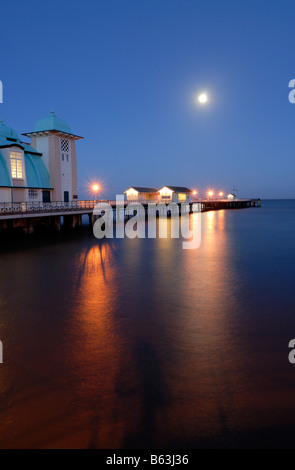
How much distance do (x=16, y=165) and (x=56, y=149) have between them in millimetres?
6142

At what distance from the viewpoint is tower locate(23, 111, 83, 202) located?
33938 mm

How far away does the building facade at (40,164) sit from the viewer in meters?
28.8

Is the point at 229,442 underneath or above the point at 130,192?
underneath

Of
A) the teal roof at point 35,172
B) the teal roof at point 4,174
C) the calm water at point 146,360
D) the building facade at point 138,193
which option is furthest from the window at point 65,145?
the building facade at point 138,193

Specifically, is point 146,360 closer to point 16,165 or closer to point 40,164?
point 16,165

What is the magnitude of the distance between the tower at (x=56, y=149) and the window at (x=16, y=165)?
4.66 m

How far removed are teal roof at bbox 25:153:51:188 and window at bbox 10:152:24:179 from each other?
156cm

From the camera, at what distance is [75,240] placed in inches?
1143

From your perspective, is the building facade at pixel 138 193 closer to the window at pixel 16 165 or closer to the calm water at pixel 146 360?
the window at pixel 16 165

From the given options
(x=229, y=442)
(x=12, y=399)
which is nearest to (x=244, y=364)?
(x=229, y=442)

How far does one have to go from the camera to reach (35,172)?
32.4 meters

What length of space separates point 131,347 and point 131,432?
2992mm

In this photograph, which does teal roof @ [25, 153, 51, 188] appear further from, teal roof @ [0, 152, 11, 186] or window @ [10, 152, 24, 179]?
teal roof @ [0, 152, 11, 186]

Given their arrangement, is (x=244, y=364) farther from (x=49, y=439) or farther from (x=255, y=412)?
(x=49, y=439)
